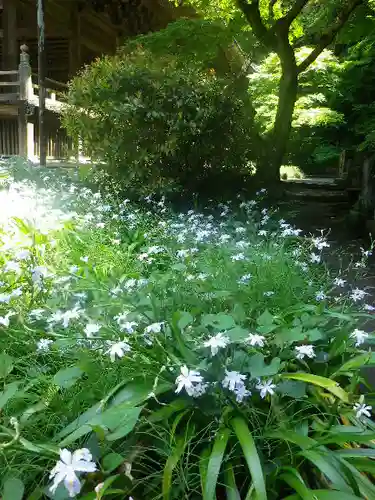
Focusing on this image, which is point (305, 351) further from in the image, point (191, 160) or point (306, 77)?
point (306, 77)

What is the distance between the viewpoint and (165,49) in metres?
8.37

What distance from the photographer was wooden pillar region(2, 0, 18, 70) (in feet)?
41.0

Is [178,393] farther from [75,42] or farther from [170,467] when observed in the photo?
[75,42]

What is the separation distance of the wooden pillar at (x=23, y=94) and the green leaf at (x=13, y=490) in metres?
11.0

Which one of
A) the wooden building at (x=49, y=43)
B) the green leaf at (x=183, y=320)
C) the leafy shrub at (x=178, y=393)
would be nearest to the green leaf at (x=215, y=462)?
the leafy shrub at (x=178, y=393)

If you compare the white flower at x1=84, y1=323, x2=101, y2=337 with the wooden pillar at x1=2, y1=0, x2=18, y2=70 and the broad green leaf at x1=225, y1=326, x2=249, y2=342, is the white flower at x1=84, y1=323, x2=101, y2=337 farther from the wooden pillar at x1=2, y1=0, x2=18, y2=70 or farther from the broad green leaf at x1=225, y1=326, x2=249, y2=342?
the wooden pillar at x1=2, y1=0, x2=18, y2=70

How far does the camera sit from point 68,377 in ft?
5.07

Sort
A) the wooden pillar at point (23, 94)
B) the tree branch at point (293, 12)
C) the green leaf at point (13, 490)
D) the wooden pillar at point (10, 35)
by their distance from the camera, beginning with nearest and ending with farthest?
1. the green leaf at point (13, 490)
2. the tree branch at point (293, 12)
3. the wooden pillar at point (23, 94)
4. the wooden pillar at point (10, 35)

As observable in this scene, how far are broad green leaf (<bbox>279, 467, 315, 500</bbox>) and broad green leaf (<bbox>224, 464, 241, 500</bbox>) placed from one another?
0.12 meters

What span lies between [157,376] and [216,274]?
4.23ft

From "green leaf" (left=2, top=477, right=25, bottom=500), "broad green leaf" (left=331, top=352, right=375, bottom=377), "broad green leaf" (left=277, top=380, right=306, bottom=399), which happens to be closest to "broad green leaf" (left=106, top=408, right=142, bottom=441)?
"green leaf" (left=2, top=477, right=25, bottom=500)

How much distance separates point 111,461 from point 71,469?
0.27 meters

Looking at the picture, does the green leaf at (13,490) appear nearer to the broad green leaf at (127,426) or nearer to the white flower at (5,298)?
the broad green leaf at (127,426)

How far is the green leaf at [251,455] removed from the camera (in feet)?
3.92
